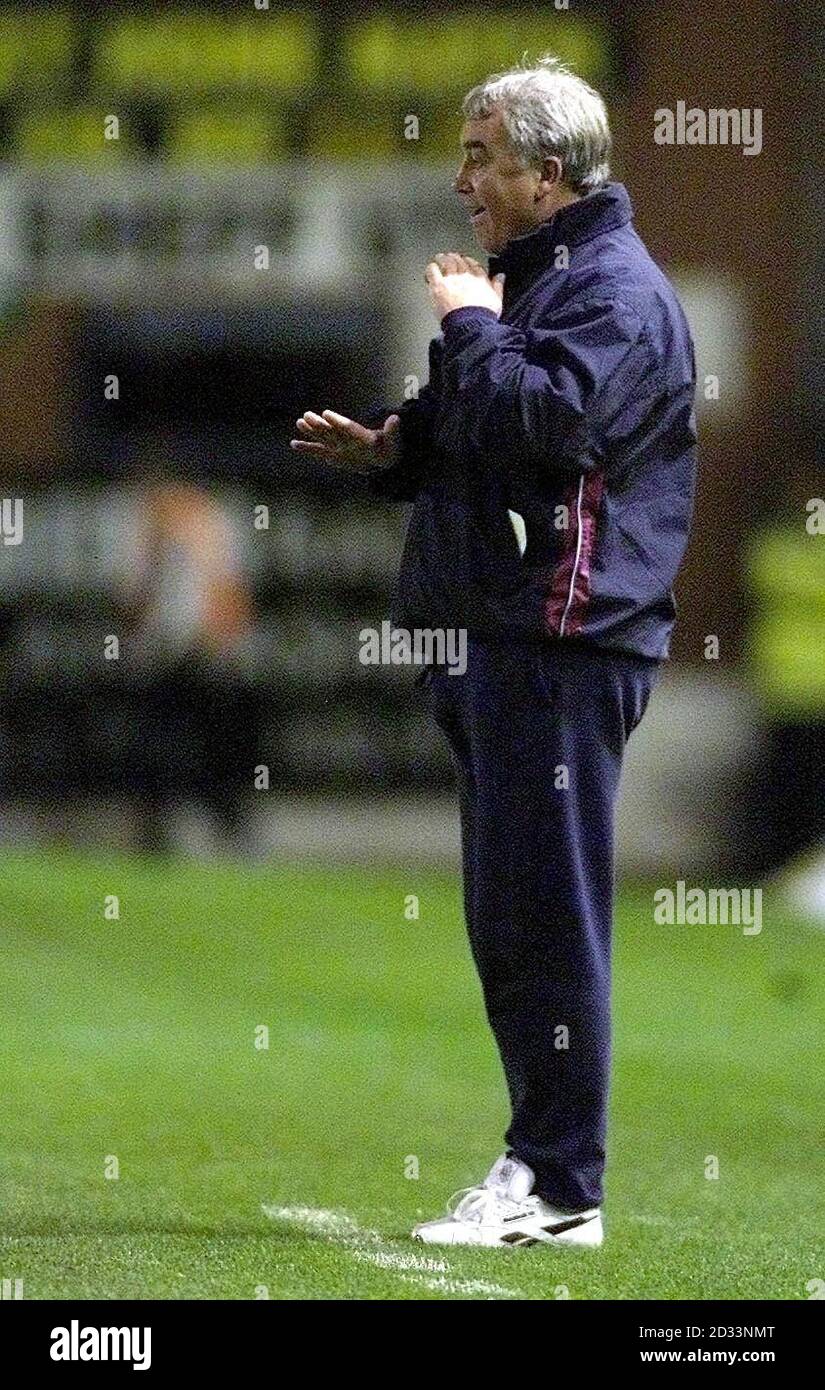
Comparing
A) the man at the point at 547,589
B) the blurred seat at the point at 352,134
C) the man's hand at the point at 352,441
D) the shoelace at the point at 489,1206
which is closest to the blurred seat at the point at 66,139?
the blurred seat at the point at 352,134

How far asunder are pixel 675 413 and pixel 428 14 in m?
11.2

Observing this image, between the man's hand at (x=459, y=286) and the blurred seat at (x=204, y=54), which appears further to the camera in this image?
the blurred seat at (x=204, y=54)

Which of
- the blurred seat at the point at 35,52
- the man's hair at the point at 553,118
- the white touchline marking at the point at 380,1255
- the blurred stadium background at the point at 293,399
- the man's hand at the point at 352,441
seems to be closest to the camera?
the white touchline marking at the point at 380,1255

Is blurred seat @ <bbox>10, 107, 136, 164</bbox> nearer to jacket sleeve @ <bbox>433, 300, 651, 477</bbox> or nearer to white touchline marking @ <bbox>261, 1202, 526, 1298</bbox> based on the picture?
white touchline marking @ <bbox>261, 1202, 526, 1298</bbox>

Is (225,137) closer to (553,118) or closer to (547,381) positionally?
(553,118)

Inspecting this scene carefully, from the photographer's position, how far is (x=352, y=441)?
4.96 meters

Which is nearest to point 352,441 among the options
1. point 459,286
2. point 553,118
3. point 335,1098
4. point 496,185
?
point 459,286

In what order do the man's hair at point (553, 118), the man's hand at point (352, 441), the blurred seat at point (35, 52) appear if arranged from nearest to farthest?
1. the man's hair at point (553, 118)
2. the man's hand at point (352, 441)
3. the blurred seat at point (35, 52)

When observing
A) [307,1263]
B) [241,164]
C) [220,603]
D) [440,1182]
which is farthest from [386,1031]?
[241,164]

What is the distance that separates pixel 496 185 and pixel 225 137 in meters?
11.0

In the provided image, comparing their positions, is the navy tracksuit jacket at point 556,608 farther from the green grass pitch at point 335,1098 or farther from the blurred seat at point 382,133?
the blurred seat at point 382,133

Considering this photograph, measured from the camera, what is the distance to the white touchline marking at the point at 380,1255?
14.5 feet

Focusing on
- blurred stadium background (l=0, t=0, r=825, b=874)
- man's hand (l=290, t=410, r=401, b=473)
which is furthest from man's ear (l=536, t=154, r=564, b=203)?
blurred stadium background (l=0, t=0, r=825, b=874)

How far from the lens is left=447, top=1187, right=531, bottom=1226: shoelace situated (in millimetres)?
4734
